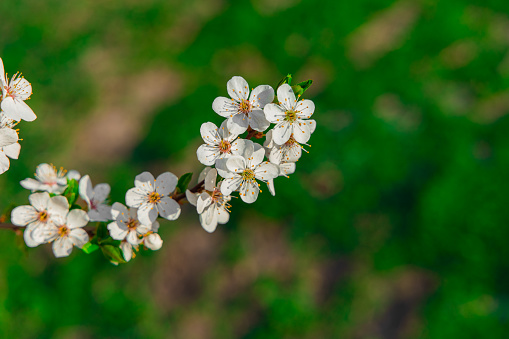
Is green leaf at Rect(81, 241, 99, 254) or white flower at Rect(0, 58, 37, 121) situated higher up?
white flower at Rect(0, 58, 37, 121)

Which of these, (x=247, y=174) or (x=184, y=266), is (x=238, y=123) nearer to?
(x=247, y=174)

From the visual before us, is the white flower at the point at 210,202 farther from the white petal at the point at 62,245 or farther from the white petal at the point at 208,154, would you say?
the white petal at the point at 62,245

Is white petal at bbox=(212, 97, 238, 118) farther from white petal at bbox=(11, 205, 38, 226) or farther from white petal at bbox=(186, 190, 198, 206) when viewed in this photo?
white petal at bbox=(11, 205, 38, 226)

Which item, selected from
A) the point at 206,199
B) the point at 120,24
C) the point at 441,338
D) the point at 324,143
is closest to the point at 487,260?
the point at 441,338

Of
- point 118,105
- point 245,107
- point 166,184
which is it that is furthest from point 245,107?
point 118,105

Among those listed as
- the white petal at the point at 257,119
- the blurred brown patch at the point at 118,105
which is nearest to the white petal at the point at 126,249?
the white petal at the point at 257,119

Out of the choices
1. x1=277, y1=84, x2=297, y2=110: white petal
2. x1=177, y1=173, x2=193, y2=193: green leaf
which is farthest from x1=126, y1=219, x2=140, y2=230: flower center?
Answer: x1=277, y1=84, x2=297, y2=110: white petal
